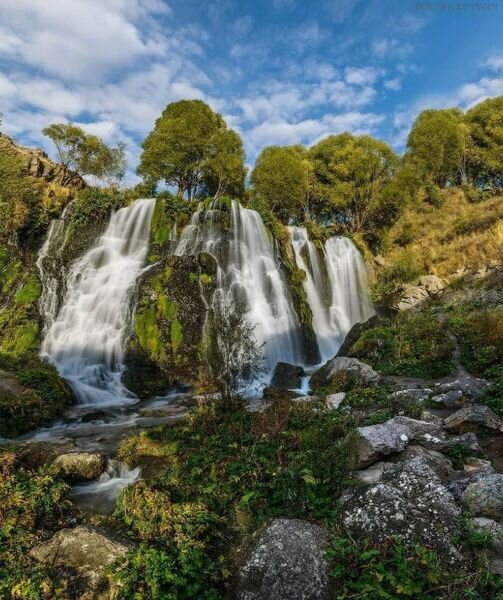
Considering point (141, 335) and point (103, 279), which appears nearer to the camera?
point (141, 335)

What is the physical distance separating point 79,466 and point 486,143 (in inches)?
1679

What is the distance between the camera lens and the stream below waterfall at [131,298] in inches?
508

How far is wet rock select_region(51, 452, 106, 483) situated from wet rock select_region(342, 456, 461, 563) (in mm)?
4766

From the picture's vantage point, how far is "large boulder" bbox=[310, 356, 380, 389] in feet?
39.3

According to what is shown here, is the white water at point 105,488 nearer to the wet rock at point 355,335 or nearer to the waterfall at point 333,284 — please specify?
the wet rock at point 355,335

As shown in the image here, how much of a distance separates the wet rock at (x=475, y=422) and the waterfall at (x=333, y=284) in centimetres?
1586

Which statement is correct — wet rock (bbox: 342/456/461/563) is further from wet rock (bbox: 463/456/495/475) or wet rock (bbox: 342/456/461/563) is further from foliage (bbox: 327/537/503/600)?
wet rock (bbox: 463/456/495/475)

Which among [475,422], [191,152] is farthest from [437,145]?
[475,422]

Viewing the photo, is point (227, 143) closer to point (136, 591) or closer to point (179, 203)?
point (179, 203)

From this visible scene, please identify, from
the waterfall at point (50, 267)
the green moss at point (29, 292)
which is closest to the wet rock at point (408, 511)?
the waterfall at point (50, 267)

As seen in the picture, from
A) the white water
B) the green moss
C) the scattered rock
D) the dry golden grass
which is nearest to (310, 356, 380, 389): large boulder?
the scattered rock

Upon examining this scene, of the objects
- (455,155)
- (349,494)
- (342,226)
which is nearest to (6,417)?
(349,494)

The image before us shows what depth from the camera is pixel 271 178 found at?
3488 centimetres

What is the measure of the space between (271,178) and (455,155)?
1698 cm
